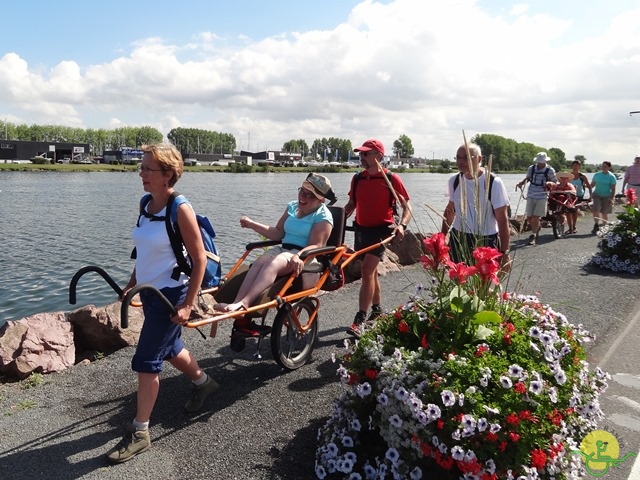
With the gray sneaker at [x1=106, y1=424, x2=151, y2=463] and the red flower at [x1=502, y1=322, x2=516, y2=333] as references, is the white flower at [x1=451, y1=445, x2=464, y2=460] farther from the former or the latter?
the gray sneaker at [x1=106, y1=424, x2=151, y2=463]

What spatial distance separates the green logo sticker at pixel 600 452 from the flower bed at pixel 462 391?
0.21 m

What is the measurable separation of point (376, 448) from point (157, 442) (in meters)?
1.52

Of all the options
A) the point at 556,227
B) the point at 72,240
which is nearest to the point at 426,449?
the point at 556,227

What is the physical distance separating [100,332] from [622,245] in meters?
9.06

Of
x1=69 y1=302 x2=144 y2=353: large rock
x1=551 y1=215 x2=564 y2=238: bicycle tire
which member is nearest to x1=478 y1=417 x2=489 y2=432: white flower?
x1=69 y1=302 x2=144 y2=353: large rock

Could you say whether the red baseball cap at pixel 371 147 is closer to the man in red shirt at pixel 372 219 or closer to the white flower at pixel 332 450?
the man in red shirt at pixel 372 219

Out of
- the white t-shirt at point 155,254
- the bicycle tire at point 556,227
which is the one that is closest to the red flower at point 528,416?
the white t-shirt at point 155,254

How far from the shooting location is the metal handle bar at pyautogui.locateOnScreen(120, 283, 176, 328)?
329 cm

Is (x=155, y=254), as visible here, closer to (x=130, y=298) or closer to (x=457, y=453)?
(x=130, y=298)

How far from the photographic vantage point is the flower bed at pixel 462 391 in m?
3.01

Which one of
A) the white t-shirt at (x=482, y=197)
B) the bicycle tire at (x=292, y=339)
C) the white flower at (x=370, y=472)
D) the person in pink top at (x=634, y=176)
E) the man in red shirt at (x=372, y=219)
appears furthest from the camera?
the person in pink top at (x=634, y=176)

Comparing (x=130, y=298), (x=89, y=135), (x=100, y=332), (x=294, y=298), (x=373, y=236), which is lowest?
(x=100, y=332)

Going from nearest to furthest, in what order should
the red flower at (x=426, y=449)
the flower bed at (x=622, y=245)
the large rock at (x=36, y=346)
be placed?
the red flower at (x=426, y=449)
the large rock at (x=36, y=346)
the flower bed at (x=622, y=245)

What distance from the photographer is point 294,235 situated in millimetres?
5449
